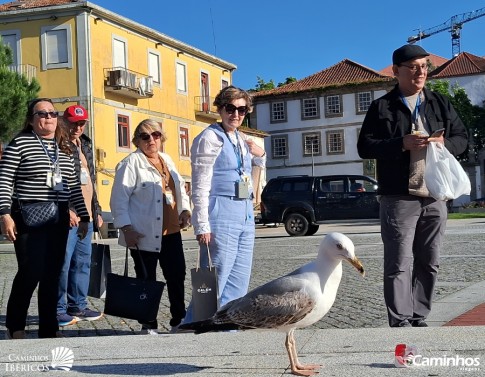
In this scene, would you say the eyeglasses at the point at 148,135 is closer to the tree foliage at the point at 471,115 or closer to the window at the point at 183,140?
the window at the point at 183,140

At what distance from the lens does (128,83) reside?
1446 inches

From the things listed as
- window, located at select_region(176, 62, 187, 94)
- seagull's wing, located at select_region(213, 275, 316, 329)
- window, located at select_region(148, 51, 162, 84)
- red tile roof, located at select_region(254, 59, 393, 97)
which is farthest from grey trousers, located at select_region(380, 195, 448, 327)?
Answer: red tile roof, located at select_region(254, 59, 393, 97)

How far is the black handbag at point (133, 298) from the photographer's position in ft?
19.2

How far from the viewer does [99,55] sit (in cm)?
3566

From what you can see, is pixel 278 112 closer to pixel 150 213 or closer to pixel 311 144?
pixel 311 144

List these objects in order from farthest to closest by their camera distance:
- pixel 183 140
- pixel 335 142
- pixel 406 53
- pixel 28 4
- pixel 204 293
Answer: pixel 335 142
pixel 183 140
pixel 28 4
pixel 204 293
pixel 406 53

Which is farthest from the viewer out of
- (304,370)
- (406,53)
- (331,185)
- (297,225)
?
(331,185)

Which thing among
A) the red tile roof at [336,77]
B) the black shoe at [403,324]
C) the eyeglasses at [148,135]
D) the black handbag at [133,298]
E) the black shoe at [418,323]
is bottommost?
the black shoe at [418,323]

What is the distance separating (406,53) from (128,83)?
1272 inches

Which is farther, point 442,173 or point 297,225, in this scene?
point 297,225

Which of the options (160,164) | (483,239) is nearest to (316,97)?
(483,239)

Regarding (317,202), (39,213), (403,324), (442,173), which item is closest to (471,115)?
(317,202)

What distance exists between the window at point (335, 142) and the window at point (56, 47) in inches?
1234

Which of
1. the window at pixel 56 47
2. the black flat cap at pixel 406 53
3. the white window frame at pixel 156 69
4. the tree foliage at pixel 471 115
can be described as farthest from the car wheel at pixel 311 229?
the tree foliage at pixel 471 115
